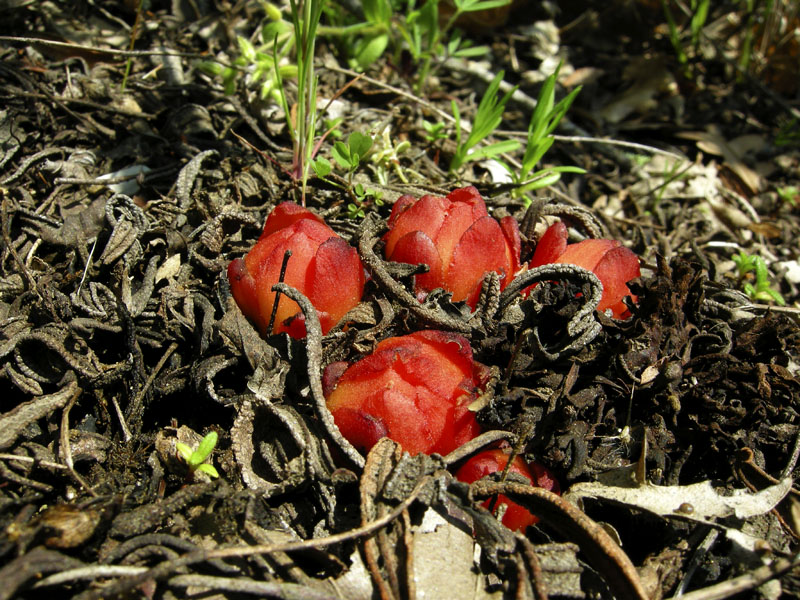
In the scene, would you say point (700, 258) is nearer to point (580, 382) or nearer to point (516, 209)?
point (516, 209)

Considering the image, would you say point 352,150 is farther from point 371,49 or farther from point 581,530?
point 581,530

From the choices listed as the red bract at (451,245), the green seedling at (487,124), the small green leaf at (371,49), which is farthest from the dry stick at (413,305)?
the small green leaf at (371,49)

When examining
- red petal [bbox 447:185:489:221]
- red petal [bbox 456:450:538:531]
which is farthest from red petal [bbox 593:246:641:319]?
red petal [bbox 456:450:538:531]

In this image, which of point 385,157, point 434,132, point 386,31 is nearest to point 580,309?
point 385,157

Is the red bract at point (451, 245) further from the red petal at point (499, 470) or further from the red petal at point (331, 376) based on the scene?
the red petal at point (499, 470)

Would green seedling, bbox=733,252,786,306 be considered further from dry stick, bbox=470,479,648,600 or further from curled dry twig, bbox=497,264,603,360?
dry stick, bbox=470,479,648,600

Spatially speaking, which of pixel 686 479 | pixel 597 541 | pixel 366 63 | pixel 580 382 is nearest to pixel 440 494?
pixel 597 541
